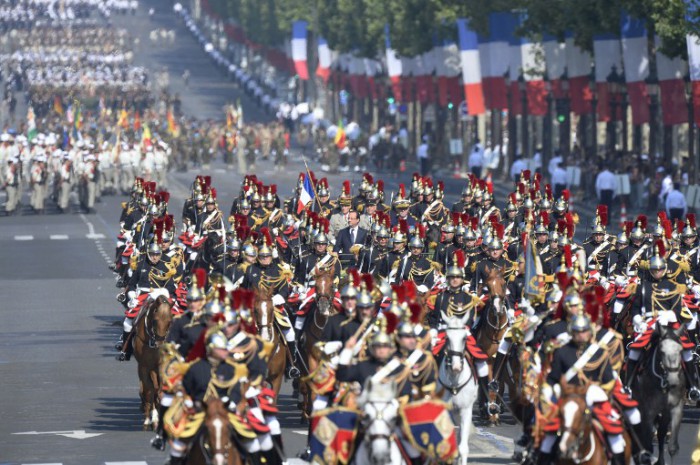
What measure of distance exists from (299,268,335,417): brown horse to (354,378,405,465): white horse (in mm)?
9017

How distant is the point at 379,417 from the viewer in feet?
70.7

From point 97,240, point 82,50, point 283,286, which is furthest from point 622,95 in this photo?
point 82,50

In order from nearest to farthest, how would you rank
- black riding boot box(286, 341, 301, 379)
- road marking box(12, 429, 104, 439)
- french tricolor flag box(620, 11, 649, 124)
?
road marking box(12, 429, 104, 439) → black riding boot box(286, 341, 301, 379) → french tricolor flag box(620, 11, 649, 124)

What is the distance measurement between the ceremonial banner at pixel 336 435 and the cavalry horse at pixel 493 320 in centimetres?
942

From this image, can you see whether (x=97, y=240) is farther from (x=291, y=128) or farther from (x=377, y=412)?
(x=291, y=128)

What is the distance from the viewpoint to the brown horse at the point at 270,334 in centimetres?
3119

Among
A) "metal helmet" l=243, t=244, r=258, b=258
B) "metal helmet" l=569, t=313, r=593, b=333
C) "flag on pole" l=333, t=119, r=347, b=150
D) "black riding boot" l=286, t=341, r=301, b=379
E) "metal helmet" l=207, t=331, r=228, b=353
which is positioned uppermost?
"metal helmet" l=207, t=331, r=228, b=353

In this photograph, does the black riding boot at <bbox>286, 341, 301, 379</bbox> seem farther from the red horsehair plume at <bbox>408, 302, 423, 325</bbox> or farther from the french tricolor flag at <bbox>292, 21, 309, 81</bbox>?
the french tricolor flag at <bbox>292, 21, 309, 81</bbox>

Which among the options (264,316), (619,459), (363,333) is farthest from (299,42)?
(619,459)

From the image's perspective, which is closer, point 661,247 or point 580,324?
point 580,324

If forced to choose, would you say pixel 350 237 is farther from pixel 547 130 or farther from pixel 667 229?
pixel 547 130

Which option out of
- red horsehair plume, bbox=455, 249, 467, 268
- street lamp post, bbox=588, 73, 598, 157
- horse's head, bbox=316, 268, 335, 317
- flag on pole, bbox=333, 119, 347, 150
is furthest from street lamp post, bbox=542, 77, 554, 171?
horse's head, bbox=316, 268, 335, 317

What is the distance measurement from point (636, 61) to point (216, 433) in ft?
172

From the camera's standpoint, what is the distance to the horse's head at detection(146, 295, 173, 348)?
3175 centimetres
